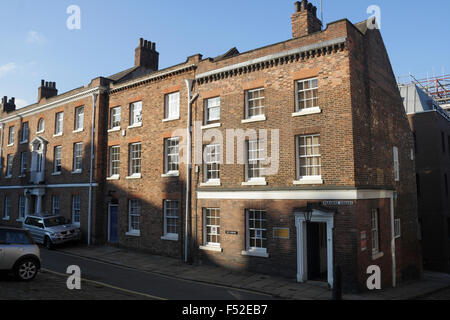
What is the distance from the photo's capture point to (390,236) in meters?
16.3

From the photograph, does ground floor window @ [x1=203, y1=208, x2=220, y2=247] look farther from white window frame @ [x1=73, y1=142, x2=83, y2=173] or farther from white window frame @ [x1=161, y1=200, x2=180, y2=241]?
white window frame @ [x1=73, y1=142, x2=83, y2=173]

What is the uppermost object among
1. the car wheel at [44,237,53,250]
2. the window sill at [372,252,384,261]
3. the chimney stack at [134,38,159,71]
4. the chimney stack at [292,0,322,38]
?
the chimney stack at [134,38,159,71]

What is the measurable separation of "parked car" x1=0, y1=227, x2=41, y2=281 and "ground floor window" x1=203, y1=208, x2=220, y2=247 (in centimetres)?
759

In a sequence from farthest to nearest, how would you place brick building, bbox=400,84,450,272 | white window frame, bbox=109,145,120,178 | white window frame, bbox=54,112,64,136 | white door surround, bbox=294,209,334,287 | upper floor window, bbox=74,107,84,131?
brick building, bbox=400,84,450,272
white window frame, bbox=54,112,64,136
upper floor window, bbox=74,107,84,131
white window frame, bbox=109,145,120,178
white door surround, bbox=294,209,334,287

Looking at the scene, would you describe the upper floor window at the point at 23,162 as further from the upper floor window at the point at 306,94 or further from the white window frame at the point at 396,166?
the white window frame at the point at 396,166

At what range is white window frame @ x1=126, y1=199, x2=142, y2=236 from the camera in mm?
20686

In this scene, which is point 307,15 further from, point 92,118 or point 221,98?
point 92,118

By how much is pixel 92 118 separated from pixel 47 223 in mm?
7204

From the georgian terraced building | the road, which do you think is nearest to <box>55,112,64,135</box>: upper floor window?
the georgian terraced building

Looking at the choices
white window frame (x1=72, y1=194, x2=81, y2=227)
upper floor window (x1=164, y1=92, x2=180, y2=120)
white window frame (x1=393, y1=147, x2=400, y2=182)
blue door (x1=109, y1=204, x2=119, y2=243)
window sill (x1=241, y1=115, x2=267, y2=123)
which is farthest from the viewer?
white window frame (x1=72, y1=194, x2=81, y2=227)

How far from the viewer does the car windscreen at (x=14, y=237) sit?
11.6 metres

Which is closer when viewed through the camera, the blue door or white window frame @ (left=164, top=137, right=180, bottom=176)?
white window frame @ (left=164, top=137, right=180, bottom=176)
